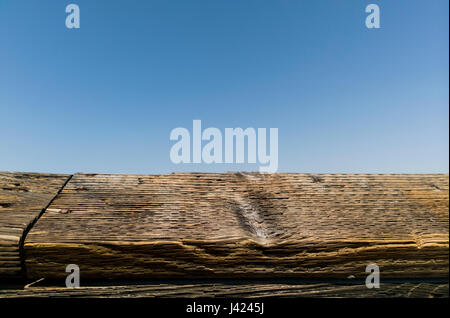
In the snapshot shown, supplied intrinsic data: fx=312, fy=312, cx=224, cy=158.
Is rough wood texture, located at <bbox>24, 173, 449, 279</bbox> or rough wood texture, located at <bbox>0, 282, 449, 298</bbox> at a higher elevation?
rough wood texture, located at <bbox>24, 173, 449, 279</bbox>

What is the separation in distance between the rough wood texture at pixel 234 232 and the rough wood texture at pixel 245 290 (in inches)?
1.7

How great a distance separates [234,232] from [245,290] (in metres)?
0.21

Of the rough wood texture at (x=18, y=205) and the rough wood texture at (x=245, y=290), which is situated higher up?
the rough wood texture at (x=18, y=205)

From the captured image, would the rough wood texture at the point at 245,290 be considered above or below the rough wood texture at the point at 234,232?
below

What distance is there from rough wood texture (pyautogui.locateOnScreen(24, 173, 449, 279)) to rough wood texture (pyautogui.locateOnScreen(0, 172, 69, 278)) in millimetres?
38

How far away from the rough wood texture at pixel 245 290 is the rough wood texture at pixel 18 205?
0.13 meters

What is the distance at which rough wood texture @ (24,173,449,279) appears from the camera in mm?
1038

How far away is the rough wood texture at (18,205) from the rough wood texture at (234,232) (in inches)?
1.5

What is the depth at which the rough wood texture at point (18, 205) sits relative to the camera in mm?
985

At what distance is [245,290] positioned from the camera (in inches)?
42.9

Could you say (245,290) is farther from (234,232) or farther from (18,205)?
(18,205)

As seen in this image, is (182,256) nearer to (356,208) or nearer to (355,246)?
(355,246)

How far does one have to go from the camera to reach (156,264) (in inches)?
41.5
